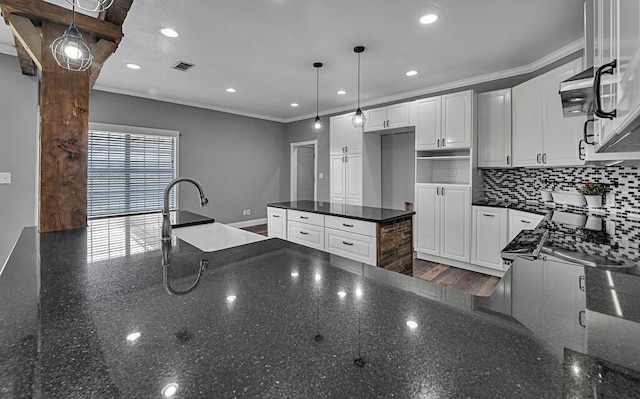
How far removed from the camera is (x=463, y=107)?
376cm

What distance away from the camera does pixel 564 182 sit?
131 inches

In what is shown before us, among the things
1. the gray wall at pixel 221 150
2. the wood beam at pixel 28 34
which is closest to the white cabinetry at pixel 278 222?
the gray wall at pixel 221 150

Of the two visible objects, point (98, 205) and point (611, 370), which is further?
point (98, 205)

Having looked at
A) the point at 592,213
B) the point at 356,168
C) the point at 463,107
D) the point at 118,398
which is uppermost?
the point at 463,107

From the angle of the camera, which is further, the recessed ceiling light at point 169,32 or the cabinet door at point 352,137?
the cabinet door at point 352,137

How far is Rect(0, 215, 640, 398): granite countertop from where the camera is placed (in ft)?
1.52

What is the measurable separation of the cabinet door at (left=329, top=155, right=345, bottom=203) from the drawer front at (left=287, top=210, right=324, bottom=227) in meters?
1.91

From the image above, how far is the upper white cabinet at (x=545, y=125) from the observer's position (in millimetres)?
2838

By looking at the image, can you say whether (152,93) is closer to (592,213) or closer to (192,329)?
(192,329)

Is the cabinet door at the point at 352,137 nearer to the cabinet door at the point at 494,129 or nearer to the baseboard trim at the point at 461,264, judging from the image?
the cabinet door at the point at 494,129

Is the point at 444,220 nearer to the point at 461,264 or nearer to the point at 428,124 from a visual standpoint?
the point at 461,264

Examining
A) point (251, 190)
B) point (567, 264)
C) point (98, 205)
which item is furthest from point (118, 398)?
point (251, 190)

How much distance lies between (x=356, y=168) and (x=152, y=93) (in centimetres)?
365

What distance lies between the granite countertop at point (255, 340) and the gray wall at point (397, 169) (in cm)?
420
